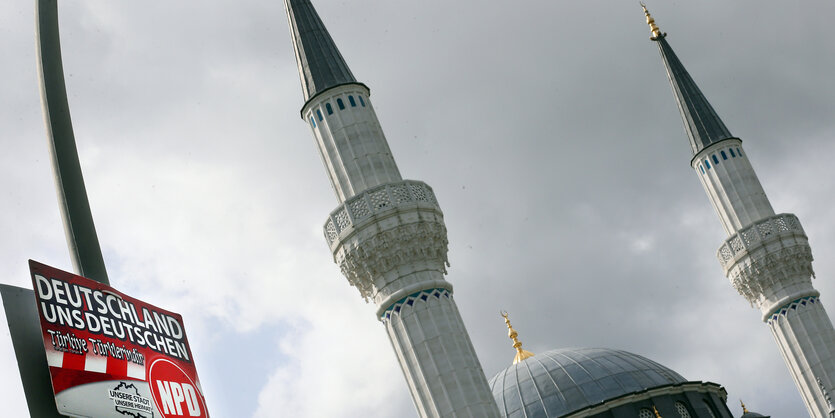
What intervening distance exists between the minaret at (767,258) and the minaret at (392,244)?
13.3 m

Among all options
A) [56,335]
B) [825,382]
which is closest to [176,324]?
[56,335]

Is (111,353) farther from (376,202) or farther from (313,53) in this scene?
(313,53)

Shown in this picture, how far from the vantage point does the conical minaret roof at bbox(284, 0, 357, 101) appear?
22125 millimetres

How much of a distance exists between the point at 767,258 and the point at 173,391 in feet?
75.9

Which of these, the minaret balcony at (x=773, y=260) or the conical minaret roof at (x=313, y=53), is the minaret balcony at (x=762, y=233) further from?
the conical minaret roof at (x=313, y=53)

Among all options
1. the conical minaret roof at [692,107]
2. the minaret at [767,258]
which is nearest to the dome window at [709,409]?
the minaret at [767,258]

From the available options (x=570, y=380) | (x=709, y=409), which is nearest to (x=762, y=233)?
(x=709, y=409)

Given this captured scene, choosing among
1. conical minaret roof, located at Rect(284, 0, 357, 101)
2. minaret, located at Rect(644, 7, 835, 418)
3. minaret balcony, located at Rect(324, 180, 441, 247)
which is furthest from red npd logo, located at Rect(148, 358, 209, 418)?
minaret, located at Rect(644, 7, 835, 418)

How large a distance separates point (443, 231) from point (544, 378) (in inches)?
630

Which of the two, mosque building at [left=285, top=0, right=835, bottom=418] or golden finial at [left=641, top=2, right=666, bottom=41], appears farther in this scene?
Result: golden finial at [left=641, top=2, right=666, bottom=41]

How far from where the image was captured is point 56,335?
8836mm

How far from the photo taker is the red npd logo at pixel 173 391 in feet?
33.5

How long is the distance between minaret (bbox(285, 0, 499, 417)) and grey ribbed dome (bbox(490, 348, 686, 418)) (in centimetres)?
1455

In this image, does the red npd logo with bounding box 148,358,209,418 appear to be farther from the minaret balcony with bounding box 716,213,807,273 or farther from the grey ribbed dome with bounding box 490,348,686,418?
the grey ribbed dome with bounding box 490,348,686,418
